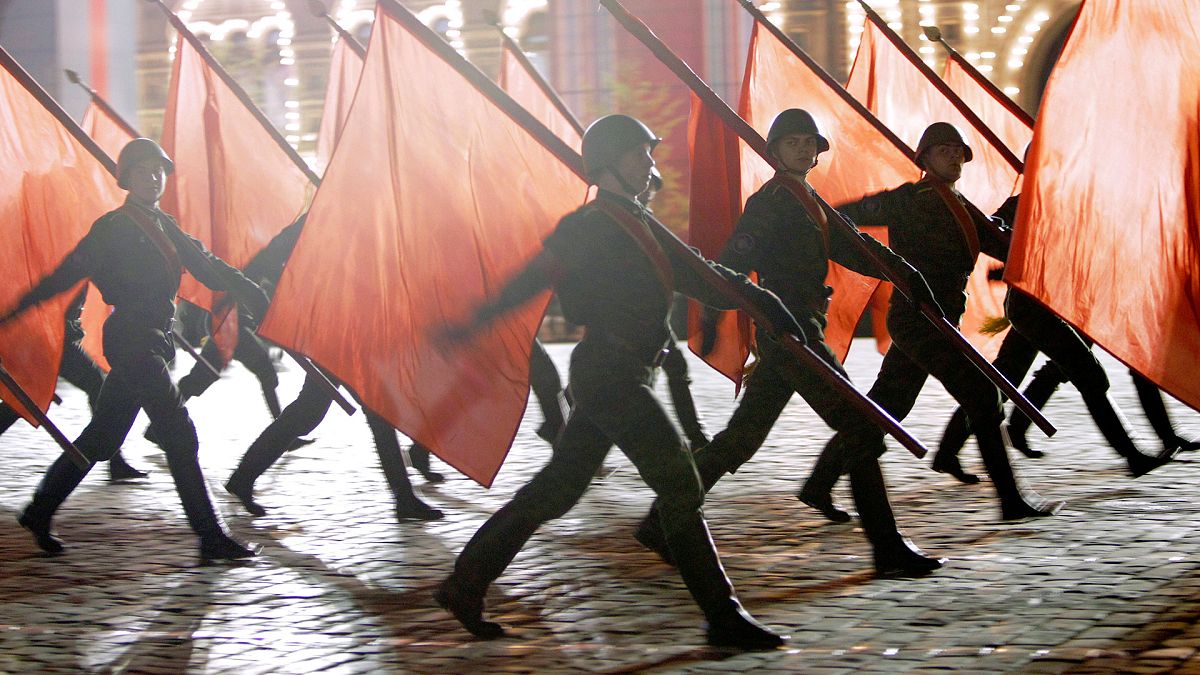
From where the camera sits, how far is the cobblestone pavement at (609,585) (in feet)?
15.5

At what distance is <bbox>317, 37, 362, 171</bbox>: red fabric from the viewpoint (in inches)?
448

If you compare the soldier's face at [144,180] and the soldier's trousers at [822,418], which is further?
the soldier's face at [144,180]

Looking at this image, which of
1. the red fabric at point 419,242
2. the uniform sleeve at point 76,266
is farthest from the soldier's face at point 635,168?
the uniform sleeve at point 76,266

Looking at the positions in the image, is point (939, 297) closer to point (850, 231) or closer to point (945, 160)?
point (945, 160)

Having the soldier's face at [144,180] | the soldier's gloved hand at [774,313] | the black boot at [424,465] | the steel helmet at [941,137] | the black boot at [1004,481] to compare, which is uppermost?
the steel helmet at [941,137]

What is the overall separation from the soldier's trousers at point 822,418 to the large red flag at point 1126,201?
992 millimetres

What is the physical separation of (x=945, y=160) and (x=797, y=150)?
100 cm

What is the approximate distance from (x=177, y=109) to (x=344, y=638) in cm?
629

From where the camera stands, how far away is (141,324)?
640 cm

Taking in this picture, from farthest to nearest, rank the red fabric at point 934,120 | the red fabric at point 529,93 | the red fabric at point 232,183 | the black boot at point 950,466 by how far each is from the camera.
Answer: the red fabric at point 529,93
the red fabric at point 232,183
the red fabric at point 934,120
the black boot at point 950,466

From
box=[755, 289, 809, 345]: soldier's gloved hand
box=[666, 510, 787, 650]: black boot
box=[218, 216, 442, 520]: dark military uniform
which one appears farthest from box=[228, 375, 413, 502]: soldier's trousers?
box=[666, 510, 787, 650]: black boot

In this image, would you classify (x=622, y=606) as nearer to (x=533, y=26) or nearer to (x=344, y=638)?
(x=344, y=638)

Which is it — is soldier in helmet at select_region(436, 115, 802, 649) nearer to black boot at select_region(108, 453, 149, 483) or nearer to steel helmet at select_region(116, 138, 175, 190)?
steel helmet at select_region(116, 138, 175, 190)

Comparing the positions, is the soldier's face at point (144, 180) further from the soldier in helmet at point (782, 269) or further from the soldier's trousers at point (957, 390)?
the soldier's trousers at point (957, 390)
